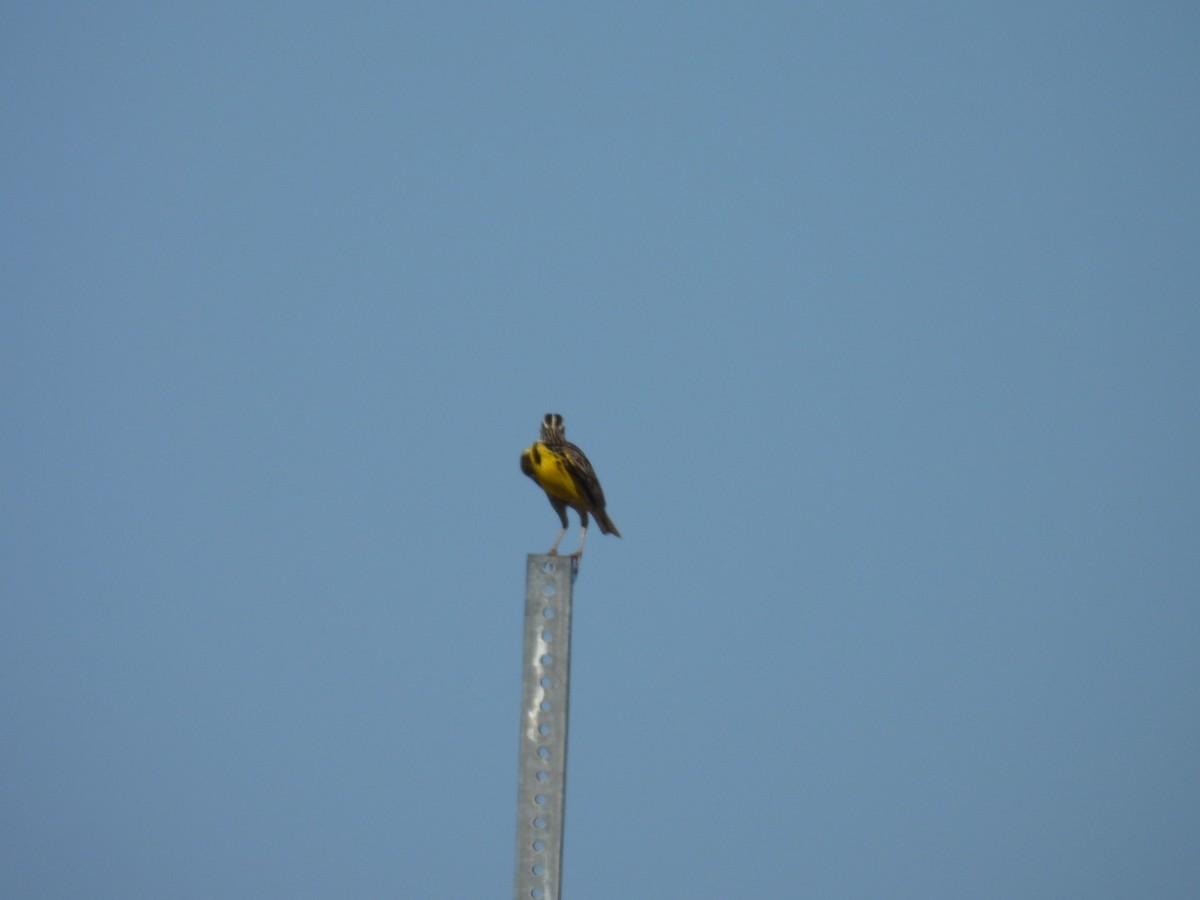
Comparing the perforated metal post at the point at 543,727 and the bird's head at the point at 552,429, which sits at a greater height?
the bird's head at the point at 552,429

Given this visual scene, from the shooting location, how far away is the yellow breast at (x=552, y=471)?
2566 inches

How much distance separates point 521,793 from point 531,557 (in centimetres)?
293

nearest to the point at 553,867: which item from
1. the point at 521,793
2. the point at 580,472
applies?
the point at 521,793

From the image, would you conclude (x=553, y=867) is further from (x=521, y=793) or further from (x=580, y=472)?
(x=580, y=472)

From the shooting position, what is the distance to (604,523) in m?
65.8

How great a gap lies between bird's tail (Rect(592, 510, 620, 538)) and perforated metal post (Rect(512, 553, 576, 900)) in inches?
53.7

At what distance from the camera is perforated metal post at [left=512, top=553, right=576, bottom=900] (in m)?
64.0

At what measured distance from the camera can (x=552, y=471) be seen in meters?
65.2

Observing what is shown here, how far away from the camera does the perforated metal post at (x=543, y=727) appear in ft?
210

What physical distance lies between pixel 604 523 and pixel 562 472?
1005mm

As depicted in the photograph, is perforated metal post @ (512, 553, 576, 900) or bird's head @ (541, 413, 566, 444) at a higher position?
bird's head @ (541, 413, 566, 444)

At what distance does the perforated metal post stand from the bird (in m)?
0.81

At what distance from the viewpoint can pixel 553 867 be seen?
63938 mm

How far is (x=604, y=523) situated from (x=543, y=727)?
3.04 m
